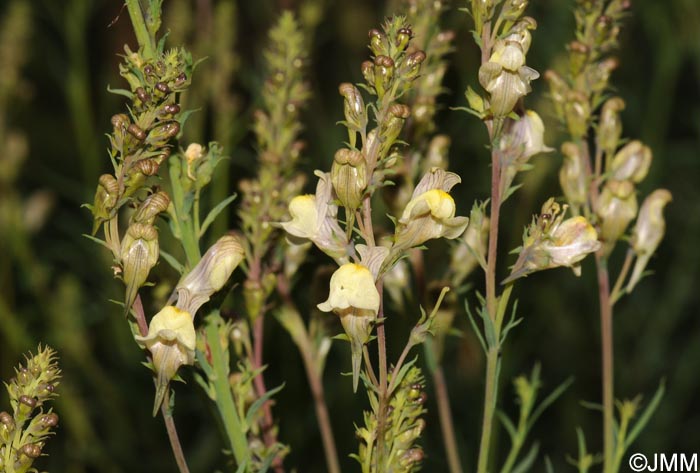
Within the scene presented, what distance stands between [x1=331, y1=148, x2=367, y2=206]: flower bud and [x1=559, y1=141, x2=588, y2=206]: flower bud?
47cm

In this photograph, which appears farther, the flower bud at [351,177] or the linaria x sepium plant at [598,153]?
the linaria x sepium plant at [598,153]

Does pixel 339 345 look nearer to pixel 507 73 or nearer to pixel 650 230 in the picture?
pixel 650 230

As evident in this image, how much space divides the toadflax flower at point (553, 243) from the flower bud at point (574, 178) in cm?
22

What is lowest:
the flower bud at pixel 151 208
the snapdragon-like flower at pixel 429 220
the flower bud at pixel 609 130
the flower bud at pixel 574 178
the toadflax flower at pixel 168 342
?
the toadflax flower at pixel 168 342

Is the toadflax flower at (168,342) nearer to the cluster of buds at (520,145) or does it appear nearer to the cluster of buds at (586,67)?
the cluster of buds at (520,145)

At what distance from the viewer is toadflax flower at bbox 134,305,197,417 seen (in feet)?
3.28

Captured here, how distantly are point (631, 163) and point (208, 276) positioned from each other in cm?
71

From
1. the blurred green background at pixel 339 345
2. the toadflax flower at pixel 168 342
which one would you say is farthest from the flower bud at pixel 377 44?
the blurred green background at pixel 339 345

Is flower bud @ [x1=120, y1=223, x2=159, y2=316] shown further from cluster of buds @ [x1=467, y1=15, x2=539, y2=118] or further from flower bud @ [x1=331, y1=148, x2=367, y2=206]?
cluster of buds @ [x1=467, y1=15, x2=539, y2=118]

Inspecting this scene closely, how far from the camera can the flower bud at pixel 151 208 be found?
1029 millimetres

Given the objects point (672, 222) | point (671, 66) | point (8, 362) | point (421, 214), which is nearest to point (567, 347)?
point (672, 222)

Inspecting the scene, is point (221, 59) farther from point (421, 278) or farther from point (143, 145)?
point (143, 145)

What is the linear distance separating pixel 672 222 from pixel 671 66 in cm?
57

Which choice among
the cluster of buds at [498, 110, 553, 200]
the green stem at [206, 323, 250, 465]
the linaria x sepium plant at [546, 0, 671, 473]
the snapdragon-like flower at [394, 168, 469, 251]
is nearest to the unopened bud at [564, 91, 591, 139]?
the linaria x sepium plant at [546, 0, 671, 473]
